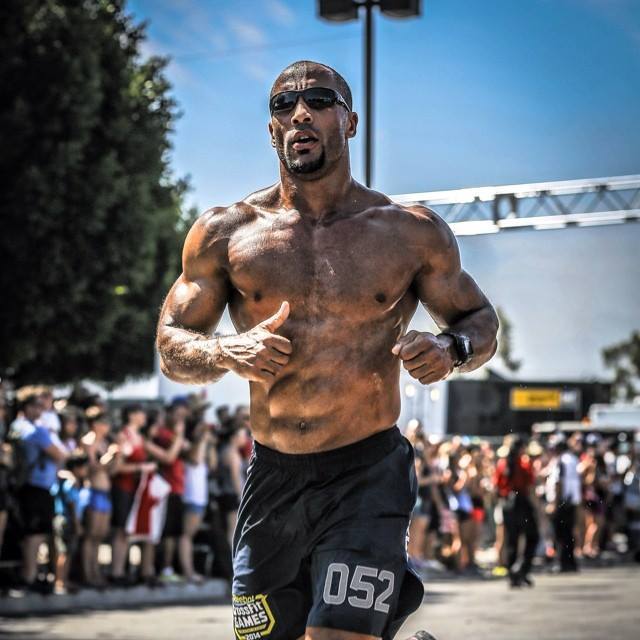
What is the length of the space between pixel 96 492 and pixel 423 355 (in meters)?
8.04

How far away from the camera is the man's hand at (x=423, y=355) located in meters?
3.86

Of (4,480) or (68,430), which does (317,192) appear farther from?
(68,430)

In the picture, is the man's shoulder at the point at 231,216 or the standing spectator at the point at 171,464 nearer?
the man's shoulder at the point at 231,216

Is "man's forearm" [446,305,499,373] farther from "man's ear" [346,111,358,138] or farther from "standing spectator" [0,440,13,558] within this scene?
"standing spectator" [0,440,13,558]

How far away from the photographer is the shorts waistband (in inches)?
162

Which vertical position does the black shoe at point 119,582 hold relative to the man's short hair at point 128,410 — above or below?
below

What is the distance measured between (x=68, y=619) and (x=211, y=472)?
3.16 metres

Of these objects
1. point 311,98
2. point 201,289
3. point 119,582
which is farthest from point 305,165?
point 119,582

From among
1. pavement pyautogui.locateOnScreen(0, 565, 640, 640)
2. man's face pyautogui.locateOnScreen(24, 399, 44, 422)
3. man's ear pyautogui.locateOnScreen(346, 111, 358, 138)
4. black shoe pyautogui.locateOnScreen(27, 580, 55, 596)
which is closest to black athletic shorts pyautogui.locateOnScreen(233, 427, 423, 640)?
man's ear pyautogui.locateOnScreen(346, 111, 358, 138)

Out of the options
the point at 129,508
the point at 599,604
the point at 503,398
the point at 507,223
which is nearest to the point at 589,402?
the point at 503,398

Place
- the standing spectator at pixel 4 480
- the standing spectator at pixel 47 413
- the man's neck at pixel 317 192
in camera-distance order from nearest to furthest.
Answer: the man's neck at pixel 317 192, the standing spectator at pixel 4 480, the standing spectator at pixel 47 413

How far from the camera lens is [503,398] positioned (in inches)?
1168

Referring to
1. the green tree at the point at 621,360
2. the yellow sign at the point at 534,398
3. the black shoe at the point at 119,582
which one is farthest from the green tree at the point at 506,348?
the black shoe at the point at 119,582

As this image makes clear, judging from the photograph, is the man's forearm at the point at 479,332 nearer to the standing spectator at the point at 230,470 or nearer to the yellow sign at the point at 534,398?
the standing spectator at the point at 230,470
